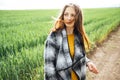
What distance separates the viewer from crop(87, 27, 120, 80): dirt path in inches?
189

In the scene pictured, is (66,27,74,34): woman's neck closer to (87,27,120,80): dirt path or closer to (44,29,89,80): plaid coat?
(44,29,89,80): plaid coat

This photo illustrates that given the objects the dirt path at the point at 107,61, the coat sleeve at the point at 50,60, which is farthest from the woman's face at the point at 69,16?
the dirt path at the point at 107,61

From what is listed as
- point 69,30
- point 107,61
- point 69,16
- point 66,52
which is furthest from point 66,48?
point 107,61

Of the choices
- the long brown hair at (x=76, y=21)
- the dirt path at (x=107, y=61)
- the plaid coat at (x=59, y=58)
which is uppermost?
the long brown hair at (x=76, y=21)

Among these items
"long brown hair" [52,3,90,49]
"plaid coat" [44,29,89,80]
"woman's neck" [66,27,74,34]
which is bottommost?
"plaid coat" [44,29,89,80]

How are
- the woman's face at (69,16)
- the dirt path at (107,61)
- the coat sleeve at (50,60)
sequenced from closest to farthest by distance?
the coat sleeve at (50,60) < the woman's face at (69,16) < the dirt path at (107,61)

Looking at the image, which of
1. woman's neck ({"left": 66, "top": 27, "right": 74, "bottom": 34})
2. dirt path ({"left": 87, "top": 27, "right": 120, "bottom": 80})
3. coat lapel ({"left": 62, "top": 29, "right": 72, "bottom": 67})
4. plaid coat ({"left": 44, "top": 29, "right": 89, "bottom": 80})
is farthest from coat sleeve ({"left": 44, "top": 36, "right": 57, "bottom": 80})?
dirt path ({"left": 87, "top": 27, "right": 120, "bottom": 80})

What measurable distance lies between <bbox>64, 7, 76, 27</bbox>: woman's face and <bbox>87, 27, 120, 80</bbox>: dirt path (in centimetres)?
253

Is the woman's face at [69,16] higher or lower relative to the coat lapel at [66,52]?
higher

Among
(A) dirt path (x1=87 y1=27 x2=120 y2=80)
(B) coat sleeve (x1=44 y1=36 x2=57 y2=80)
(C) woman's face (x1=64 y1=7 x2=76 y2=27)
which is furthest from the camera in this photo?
(A) dirt path (x1=87 y1=27 x2=120 y2=80)

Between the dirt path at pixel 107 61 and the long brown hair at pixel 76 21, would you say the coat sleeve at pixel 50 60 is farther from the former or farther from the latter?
the dirt path at pixel 107 61

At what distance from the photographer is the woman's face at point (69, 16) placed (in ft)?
7.47

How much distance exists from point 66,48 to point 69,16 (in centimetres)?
29

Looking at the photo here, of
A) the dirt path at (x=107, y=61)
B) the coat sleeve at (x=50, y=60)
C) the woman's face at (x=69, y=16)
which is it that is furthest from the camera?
the dirt path at (x=107, y=61)
